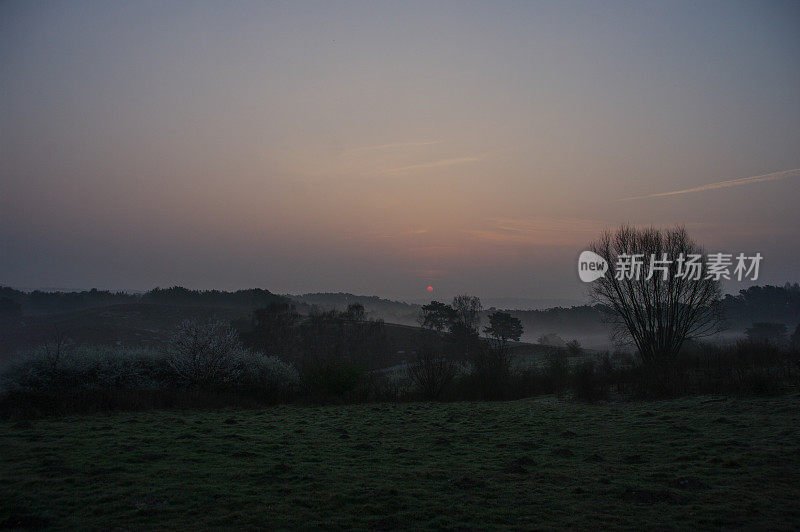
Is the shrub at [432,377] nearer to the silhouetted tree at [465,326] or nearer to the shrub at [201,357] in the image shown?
the shrub at [201,357]

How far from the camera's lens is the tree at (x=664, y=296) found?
3531 centimetres

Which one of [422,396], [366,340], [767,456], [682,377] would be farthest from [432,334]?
[767,456]

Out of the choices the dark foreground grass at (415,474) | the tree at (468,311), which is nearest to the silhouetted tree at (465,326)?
the tree at (468,311)

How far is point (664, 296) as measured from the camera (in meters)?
35.6

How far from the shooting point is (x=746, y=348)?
31109 mm

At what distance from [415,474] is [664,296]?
1291 inches

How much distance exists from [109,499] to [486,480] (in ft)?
20.5

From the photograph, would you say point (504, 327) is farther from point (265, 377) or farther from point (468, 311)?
point (265, 377)

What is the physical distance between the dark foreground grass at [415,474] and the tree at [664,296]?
2030 centimetres

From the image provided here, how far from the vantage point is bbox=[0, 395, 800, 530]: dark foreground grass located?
6.64 metres

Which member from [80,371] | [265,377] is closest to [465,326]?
[265,377]

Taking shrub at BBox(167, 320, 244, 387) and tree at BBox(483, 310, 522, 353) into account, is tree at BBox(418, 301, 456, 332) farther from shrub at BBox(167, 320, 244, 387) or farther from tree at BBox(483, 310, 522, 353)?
shrub at BBox(167, 320, 244, 387)

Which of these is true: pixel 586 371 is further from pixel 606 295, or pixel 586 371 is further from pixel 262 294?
pixel 262 294

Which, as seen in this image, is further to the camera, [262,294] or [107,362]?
[262,294]
